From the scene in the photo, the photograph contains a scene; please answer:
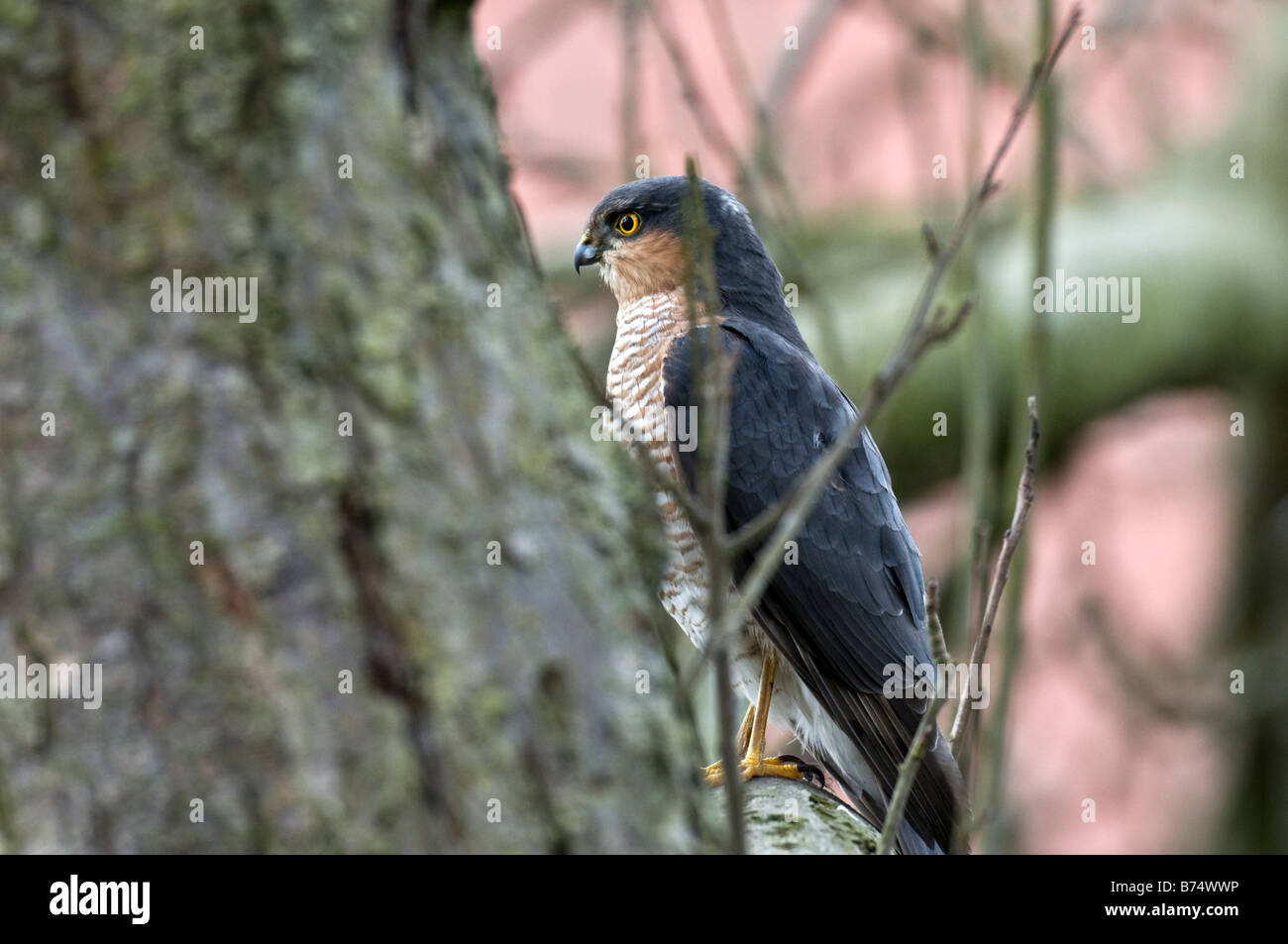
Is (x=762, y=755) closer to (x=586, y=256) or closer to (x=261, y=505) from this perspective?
(x=586, y=256)

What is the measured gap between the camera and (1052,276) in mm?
4258

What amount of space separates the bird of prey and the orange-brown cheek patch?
0.44 ft

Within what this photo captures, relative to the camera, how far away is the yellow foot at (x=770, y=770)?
2.99 meters

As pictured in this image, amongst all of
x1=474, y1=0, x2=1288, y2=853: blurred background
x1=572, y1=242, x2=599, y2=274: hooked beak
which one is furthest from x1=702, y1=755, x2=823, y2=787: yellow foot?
x1=572, y1=242, x2=599, y2=274: hooked beak

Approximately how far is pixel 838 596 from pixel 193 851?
2099 millimetres

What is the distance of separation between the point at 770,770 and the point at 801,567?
515mm

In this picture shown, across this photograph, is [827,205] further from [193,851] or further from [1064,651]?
[193,851]

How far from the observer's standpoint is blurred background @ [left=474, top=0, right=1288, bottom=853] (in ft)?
12.8

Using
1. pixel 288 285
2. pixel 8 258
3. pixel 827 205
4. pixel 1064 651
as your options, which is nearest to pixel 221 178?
pixel 288 285

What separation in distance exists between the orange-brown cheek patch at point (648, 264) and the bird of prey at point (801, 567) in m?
0.13

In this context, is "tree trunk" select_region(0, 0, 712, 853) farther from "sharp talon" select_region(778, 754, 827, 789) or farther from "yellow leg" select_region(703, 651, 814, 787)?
→ "sharp talon" select_region(778, 754, 827, 789)

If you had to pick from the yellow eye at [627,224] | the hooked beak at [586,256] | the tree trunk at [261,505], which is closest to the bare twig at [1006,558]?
the tree trunk at [261,505]

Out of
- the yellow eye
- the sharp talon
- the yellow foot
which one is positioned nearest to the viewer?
the yellow foot

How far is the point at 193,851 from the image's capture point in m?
1.21
